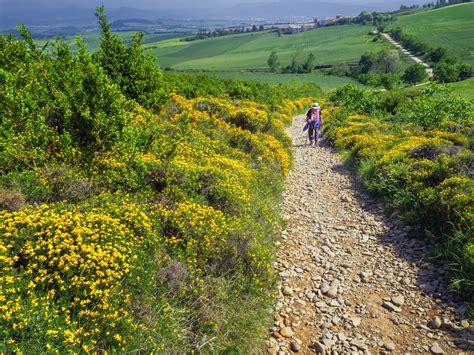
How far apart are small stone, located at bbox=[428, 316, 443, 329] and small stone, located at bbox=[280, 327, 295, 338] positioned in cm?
244

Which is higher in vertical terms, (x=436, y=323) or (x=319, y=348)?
(x=436, y=323)

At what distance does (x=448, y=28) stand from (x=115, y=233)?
587 feet

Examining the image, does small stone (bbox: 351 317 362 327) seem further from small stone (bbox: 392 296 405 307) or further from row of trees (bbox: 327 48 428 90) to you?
row of trees (bbox: 327 48 428 90)

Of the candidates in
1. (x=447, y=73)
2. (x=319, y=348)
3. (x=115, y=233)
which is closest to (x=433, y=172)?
(x=319, y=348)

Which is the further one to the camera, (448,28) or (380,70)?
(448,28)

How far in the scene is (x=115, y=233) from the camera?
5367 mm

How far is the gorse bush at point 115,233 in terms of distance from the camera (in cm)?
426

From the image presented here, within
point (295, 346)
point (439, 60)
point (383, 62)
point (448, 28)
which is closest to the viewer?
point (295, 346)

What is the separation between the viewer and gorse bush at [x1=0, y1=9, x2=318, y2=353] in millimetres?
4262

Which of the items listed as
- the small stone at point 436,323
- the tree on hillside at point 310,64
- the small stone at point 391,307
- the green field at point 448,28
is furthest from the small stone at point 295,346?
the green field at point 448,28

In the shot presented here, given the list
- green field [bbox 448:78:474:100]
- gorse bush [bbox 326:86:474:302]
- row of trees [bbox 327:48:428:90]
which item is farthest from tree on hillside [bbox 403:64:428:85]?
gorse bush [bbox 326:86:474:302]

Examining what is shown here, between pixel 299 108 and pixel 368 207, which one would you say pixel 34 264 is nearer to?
pixel 368 207

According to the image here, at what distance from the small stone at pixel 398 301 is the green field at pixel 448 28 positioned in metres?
123

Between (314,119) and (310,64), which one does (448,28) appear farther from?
(314,119)
